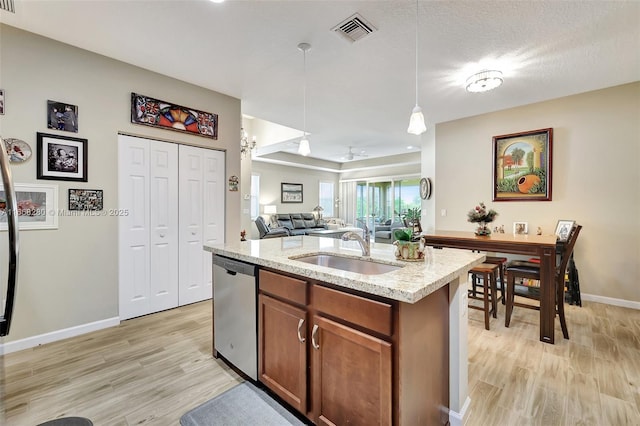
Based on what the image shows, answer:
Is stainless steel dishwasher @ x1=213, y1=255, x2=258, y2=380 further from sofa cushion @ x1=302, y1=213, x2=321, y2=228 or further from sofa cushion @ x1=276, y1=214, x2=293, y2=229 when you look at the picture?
sofa cushion @ x1=302, y1=213, x2=321, y2=228

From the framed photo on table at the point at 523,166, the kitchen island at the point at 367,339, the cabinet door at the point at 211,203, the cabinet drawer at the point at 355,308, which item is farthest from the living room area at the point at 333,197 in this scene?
the cabinet drawer at the point at 355,308

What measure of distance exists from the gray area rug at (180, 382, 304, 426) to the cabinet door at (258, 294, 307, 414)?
0.28 metres

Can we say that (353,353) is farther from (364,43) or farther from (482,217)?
(364,43)

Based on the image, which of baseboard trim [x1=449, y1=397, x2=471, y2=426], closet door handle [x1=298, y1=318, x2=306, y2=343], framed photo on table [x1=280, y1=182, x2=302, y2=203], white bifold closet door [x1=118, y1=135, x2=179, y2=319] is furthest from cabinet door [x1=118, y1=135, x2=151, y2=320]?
framed photo on table [x1=280, y1=182, x2=302, y2=203]

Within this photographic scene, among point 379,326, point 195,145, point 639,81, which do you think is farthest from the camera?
point 195,145

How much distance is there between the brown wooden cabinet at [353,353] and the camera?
117 cm

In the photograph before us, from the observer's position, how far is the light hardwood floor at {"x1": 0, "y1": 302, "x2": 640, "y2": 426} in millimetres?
1686

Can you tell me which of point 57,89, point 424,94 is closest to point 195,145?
point 57,89

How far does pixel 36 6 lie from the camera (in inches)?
84.0

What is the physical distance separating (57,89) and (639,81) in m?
6.42

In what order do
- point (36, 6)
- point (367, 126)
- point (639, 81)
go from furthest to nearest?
point (367, 126), point (639, 81), point (36, 6)

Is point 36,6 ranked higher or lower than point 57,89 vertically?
higher

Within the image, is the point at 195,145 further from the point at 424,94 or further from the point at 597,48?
the point at 597,48

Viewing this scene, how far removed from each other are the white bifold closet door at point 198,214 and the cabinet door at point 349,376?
267 centimetres
